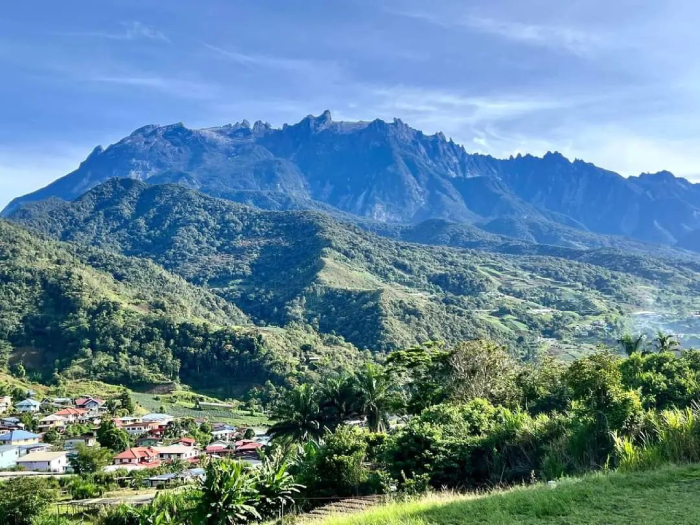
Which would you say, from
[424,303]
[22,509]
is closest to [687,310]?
[424,303]

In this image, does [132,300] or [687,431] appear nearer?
[687,431]

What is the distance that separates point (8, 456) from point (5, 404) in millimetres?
23507

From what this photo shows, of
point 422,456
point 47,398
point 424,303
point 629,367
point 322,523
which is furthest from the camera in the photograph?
point 424,303

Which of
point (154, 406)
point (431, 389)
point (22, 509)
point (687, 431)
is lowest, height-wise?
point (154, 406)

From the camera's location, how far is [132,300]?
396ft

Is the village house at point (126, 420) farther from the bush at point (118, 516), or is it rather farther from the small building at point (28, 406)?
the bush at point (118, 516)

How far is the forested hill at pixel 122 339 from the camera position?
95.7 metres

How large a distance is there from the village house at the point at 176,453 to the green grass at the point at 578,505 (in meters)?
50.1

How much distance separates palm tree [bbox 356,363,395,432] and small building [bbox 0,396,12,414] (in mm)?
62071

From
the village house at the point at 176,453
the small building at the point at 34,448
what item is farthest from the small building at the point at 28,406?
the village house at the point at 176,453

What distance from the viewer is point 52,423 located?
226 feet

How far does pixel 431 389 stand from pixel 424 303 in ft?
354

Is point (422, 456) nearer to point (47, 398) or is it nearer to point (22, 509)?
point (22, 509)

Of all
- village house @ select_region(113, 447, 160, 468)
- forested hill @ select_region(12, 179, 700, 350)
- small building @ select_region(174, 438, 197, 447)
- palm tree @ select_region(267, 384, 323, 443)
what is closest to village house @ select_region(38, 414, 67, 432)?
small building @ select_region(174, 438, 197, 447)
